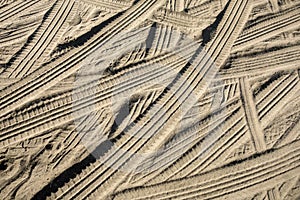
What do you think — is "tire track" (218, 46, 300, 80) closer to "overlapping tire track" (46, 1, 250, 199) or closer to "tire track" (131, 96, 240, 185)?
"tire track" (131, 96, 240, 185)

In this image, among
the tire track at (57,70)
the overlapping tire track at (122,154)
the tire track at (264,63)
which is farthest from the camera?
the tire track at (264,63)

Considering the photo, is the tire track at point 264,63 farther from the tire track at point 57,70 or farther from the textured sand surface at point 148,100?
the tire track at point 57,70

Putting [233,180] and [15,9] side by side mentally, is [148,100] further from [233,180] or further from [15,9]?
[15,9]

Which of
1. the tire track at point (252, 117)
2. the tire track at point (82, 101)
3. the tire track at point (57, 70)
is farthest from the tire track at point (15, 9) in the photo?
the tire track at point (252, 117)

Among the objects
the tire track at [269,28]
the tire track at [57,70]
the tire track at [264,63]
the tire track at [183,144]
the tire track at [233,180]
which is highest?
the tire track at [57,70]

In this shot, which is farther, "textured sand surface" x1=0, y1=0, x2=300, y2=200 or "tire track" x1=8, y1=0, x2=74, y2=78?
"tire track" x1=8, y1=0, x2=74, y2=78

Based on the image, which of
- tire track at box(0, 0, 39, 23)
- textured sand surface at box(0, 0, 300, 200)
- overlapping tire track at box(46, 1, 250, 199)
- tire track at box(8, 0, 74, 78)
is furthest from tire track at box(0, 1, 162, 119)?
overlapping tire track at box(46, 1, 250, 199)

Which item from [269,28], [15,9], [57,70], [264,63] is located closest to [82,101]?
[57,70]

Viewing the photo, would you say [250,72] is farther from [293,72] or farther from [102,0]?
[102,0]

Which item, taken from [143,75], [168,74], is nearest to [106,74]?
[143,75]
